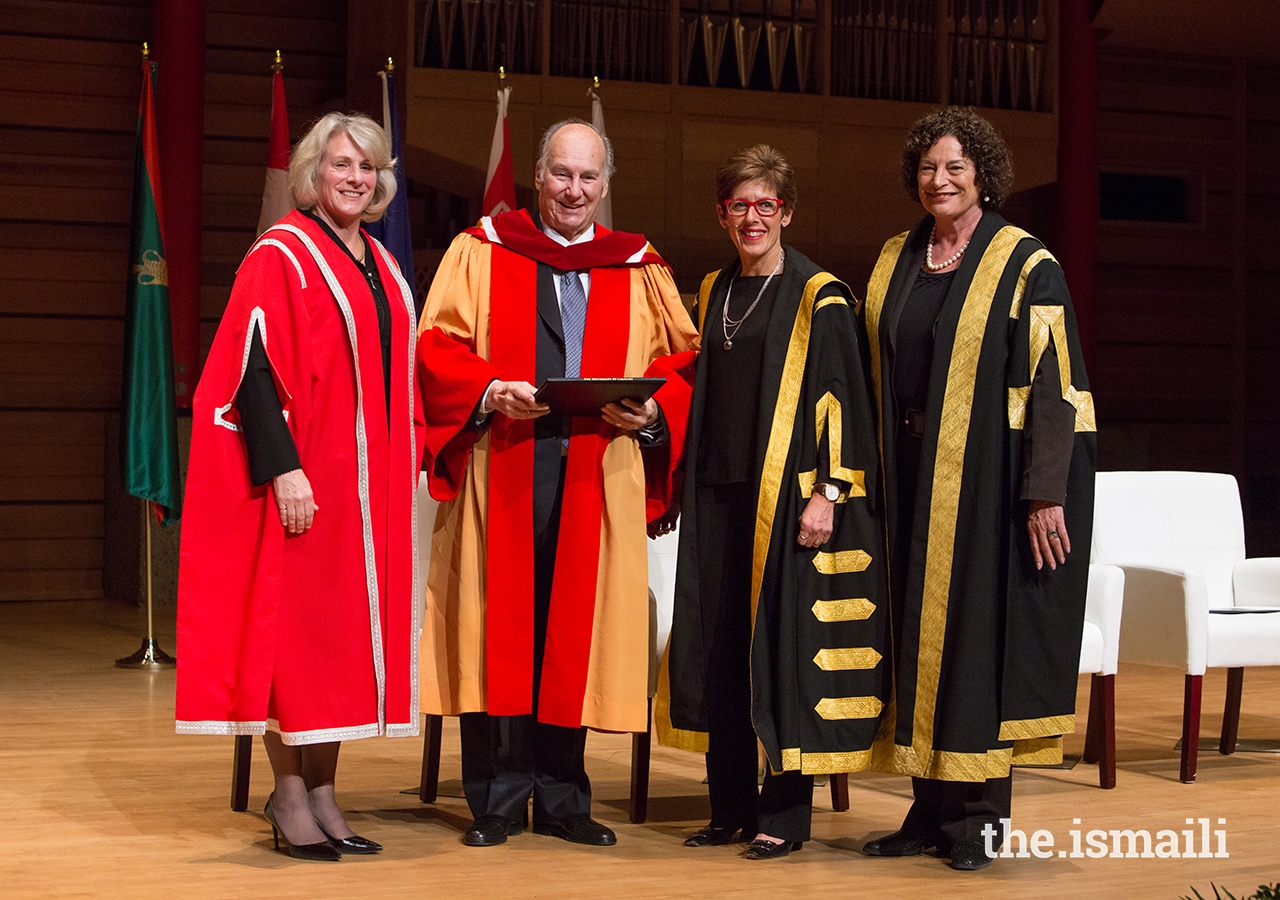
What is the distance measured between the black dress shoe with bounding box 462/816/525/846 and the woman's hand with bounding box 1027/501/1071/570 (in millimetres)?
1324

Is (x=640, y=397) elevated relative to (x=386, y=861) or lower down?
elevated

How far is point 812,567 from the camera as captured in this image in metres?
3.33

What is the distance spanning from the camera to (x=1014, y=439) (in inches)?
131

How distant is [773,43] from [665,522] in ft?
16.9

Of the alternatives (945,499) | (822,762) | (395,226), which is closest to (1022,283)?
(945,499)

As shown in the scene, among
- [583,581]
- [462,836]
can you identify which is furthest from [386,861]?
[583,581]

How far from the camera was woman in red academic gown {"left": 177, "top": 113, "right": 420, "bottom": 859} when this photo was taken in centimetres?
322

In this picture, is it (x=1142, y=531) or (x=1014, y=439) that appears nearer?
(x=1014, y=439)

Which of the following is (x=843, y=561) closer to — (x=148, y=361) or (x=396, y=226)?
(x=396, y=226)

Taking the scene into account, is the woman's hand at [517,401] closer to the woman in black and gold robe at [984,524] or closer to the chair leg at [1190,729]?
the woman in black and gold robe at [984,524]

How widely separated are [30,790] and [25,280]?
15.7ft

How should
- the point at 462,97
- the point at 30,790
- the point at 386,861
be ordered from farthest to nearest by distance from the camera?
the point at 462,97, the point at 30,790, the point at 386,861

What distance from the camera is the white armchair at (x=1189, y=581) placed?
14.2 ft

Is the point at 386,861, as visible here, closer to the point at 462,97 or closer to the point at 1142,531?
the point at 1142,531
